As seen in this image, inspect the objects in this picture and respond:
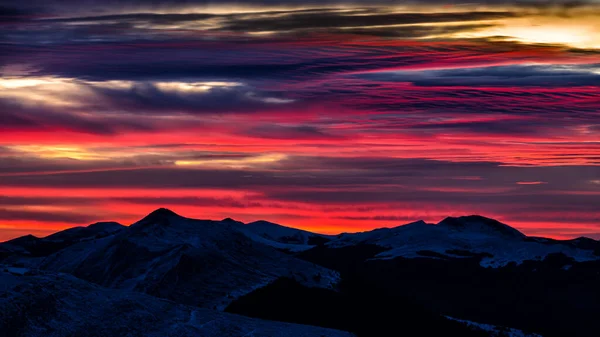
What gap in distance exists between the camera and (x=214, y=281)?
11712 centimetres

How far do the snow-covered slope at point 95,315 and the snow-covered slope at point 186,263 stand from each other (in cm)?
3195

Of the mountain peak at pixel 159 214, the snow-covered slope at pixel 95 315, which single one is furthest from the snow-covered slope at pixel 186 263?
the snow-covered slope at pixel 95 315

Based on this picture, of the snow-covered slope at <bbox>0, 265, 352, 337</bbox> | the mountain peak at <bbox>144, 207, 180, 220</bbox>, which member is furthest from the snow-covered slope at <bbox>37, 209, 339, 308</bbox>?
the snow-covered slope at <bbox>0, 265, 352, 337</bbox>

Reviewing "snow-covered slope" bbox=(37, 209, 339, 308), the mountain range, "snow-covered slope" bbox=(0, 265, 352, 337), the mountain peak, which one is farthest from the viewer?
the mountain peak

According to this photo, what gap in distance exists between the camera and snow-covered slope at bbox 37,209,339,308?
11631 cm

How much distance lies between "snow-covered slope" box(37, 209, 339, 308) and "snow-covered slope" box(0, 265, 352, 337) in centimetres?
3195

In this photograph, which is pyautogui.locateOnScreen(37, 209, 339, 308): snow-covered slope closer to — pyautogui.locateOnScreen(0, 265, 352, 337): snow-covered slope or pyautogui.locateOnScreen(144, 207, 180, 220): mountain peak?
pyautogui.locateOnScreen(144, 207, 180, 220): mountain peak

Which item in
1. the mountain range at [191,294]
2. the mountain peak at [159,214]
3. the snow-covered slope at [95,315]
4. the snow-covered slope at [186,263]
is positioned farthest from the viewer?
the mountain peak at [159,214]

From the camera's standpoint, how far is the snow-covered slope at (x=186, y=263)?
116 m

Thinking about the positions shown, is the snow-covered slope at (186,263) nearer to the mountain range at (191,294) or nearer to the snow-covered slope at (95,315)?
the mountain range at (191,294)

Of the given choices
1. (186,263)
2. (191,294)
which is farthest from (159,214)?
(191,294)

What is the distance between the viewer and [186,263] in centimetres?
11994

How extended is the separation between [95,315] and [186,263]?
47.7 meters

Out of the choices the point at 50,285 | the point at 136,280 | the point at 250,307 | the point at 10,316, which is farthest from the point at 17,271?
the point at 136,280
